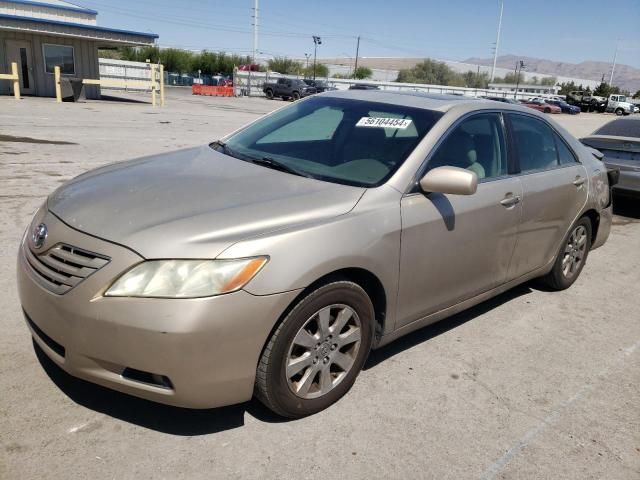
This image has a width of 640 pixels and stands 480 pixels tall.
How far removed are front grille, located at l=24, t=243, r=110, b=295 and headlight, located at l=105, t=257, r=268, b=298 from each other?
0.16 meters

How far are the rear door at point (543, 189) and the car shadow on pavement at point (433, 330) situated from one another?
0.46 m

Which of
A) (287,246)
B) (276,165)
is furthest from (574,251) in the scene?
(287,246)

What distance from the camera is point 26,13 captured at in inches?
917

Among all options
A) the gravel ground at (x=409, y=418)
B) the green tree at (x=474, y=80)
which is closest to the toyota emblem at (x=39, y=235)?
the gravel ground at (x=409, y=418)

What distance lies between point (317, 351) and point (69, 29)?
81.5 ft

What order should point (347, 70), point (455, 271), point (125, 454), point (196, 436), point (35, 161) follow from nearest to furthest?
point (125, 454), point (196, 436), point (455, 271), point (35, 161), point (347, 70)

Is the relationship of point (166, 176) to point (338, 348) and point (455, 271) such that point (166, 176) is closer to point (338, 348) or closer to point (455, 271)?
point (338, 348)

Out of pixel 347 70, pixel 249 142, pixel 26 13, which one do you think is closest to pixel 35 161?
pixel 249 142

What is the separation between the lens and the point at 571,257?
4.80m

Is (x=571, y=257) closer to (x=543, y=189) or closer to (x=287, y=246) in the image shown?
(x=543, y=189)

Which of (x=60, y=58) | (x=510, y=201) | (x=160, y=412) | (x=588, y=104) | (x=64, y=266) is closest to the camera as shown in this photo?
(x=64, y=266)

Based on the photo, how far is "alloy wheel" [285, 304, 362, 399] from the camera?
2.61 m

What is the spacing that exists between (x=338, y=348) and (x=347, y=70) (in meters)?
136

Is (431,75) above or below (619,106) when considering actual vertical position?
above
